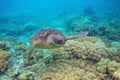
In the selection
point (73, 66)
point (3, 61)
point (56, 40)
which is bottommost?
point (73, 66)

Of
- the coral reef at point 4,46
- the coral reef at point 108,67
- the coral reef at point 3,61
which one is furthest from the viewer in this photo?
the coral reef at point 4,46

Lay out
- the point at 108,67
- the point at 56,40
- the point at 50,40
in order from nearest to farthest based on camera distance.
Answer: the point at 56,40 → the point at 50,40 → the point at 108,67

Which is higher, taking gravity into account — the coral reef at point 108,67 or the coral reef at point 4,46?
the coral reef at point 4,46

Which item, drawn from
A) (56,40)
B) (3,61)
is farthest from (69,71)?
(3,61)

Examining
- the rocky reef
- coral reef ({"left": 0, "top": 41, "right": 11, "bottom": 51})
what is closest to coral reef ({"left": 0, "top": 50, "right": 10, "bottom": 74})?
the rocky reef

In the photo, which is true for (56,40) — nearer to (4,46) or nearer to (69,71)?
(69,71)

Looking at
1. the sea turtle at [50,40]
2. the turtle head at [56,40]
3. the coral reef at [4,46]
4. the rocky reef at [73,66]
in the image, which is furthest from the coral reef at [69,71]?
the coral reef at [4,46]

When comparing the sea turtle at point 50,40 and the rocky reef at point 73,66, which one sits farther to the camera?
the rocky reef at point 73,66

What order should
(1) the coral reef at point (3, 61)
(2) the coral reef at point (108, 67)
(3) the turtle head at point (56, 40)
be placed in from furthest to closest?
(1) the coral reef at point (3, 61), (2) the coral reef at point (108, 67), (3) the turtle head at point (56, 40)

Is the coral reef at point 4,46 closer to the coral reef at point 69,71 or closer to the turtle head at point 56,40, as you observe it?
the coral reef at point 69,71

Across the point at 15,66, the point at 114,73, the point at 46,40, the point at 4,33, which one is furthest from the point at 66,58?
the point at 4,33

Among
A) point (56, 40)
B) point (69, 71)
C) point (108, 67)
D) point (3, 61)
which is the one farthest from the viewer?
point (3, 61)

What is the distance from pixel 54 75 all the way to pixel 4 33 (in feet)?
41.6

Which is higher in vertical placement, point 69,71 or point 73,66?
point 73,66
